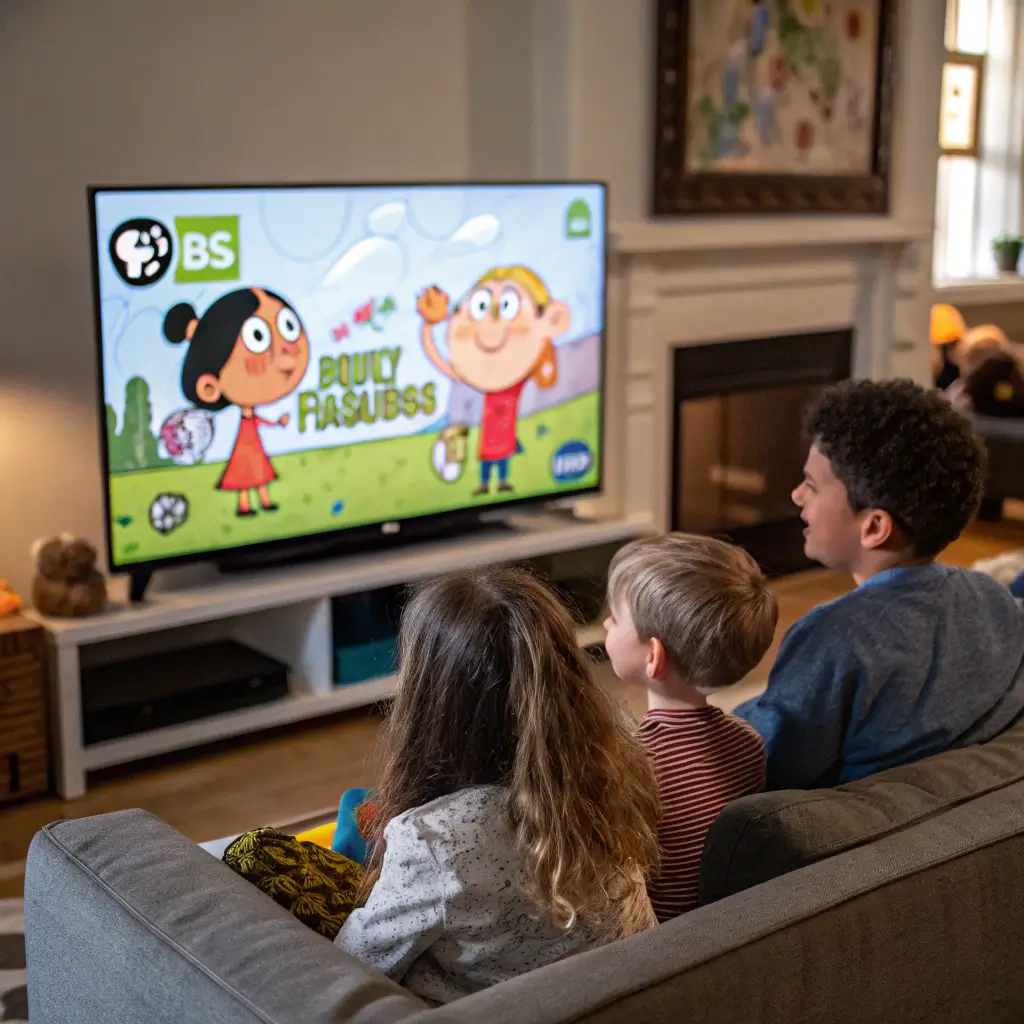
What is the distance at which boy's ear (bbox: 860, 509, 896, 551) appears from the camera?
1.85 m

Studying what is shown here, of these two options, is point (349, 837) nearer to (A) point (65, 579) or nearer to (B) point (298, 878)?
(B) point (298, 878)

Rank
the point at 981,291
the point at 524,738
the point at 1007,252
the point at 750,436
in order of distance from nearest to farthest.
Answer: the point at 524,738 < the point at 750,436 < the point at 981,291 < the point at 1007,252

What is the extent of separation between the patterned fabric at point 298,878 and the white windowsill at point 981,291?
512cm

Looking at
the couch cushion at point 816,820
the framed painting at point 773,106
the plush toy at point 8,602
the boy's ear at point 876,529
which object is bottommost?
the plush toy at point 8,602

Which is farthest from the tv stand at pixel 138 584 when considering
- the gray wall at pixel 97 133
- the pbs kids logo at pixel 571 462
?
→ the pbs kids logo at pixel 571 462

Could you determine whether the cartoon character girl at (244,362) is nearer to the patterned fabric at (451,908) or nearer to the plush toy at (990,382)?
the patterned fabric at (451,908)

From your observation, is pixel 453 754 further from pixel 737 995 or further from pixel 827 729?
pixel 827 729

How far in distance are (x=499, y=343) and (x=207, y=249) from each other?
2.94 ft

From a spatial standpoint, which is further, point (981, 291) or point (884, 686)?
point (981, 291)

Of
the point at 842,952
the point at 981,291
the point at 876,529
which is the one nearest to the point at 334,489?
the point at 876,529

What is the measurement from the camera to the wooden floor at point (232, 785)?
2979 millimetres

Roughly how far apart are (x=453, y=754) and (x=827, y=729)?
1.98ft

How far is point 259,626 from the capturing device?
11.9 feet

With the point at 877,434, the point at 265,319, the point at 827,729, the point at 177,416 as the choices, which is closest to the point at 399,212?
the point at 265,319
